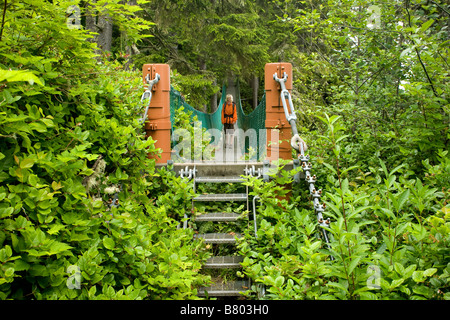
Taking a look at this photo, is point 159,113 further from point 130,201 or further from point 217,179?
point 130,201

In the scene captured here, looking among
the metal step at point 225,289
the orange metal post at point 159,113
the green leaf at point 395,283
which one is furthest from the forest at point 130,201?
the orange metal post at point 159,113

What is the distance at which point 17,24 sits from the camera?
146 centimetres

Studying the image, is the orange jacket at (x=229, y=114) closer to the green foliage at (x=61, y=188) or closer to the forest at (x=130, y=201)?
the forest at (x=130, y=201)

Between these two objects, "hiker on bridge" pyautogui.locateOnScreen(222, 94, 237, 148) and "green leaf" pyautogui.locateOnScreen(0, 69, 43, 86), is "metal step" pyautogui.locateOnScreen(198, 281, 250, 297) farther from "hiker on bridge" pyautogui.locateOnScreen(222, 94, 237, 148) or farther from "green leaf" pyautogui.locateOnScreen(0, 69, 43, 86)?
"hiker on bridge" pyautogui.locateOnScreen(222, 94, 237, 148)

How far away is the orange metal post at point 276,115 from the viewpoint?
3475 millimetres

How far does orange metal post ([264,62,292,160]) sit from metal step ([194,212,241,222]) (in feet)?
2.77

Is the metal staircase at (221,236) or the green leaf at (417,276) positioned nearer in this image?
the green leaf at (417,276)

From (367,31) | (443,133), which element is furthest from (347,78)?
(443,133)

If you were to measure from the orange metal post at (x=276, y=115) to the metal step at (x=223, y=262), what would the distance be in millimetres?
1272

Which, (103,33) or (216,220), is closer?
(216,220)

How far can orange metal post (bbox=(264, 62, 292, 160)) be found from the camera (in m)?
3.47

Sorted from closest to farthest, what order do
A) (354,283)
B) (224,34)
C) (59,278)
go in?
(59,278), (354,283), (224,34)
